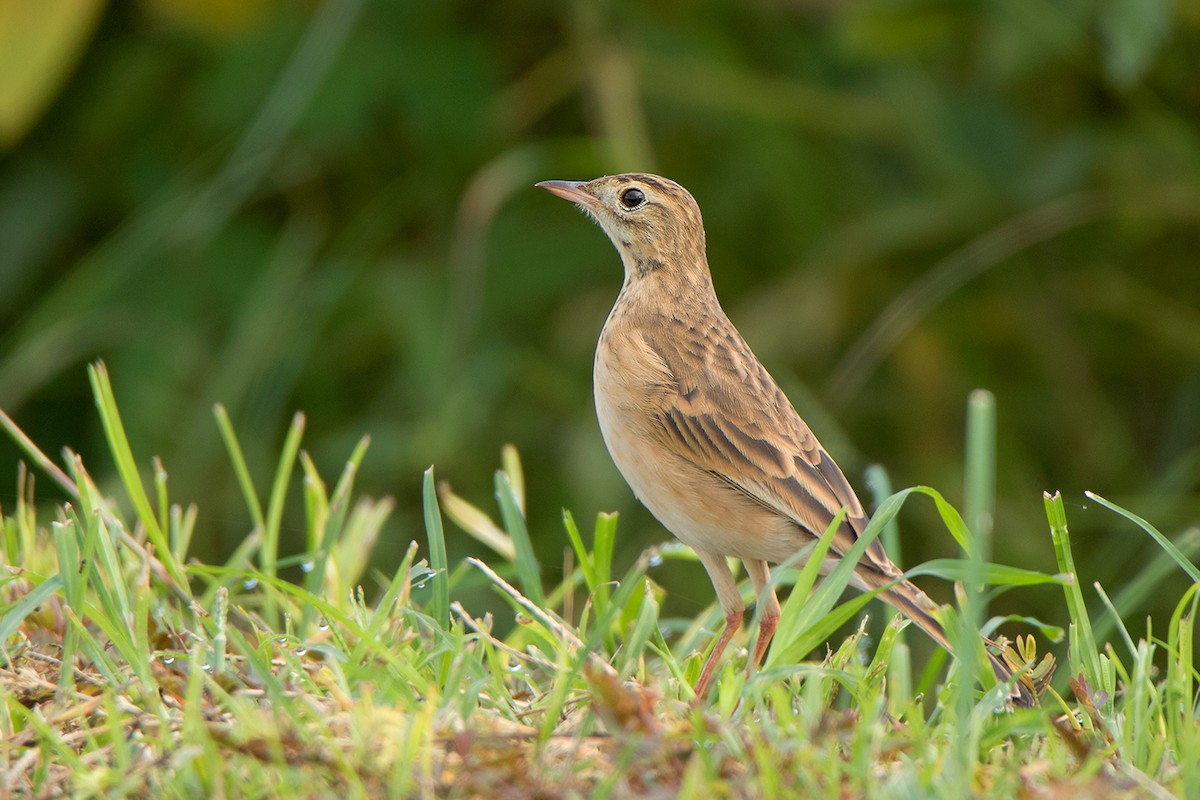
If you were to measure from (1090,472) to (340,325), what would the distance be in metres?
3.16

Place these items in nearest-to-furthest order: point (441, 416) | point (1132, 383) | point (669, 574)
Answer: point (441, 416) → point (669, 574) → point (1132, 383)

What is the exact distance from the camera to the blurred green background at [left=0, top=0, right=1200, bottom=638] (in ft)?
19.1

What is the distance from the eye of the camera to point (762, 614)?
3426mm

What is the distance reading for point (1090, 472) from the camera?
20.7 feet

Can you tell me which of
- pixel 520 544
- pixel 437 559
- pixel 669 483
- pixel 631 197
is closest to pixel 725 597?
pixel 669 483

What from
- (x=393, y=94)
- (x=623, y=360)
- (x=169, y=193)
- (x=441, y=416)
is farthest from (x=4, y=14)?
(x=623, y=360)

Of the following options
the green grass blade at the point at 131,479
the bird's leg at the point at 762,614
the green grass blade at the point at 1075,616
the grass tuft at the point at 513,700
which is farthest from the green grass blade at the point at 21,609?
the green grass blade at the point at 1075,616

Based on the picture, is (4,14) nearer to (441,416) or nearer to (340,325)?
(340,325)

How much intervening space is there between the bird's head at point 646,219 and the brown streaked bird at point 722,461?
367 millimetres

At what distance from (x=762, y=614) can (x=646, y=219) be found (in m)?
1.59

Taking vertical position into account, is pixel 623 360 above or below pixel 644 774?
above

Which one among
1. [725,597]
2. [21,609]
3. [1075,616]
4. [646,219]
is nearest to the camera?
[21,609]

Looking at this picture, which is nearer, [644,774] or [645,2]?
[644,774]

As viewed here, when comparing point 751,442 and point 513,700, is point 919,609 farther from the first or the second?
point 513,700
